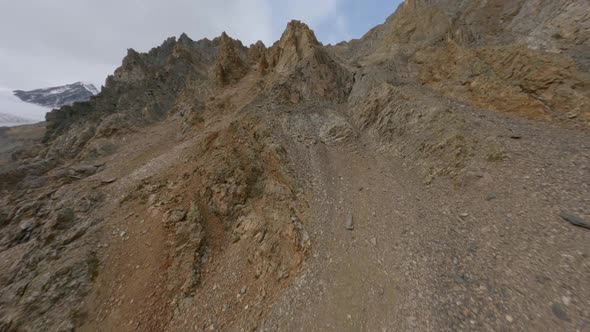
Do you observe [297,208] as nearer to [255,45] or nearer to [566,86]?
[566,86]

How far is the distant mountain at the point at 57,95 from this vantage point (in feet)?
301

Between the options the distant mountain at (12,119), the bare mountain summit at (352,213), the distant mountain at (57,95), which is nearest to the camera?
the bare mountain summit at (352,213)

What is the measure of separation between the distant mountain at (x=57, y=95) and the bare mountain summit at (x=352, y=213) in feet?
412

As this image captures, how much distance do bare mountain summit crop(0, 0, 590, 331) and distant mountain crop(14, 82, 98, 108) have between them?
125 m

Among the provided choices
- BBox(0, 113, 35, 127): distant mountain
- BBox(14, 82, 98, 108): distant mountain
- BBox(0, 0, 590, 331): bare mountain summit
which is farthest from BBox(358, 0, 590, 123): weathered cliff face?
BBox(14, 82, 98, 108): distant mountain

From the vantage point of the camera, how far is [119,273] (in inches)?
252

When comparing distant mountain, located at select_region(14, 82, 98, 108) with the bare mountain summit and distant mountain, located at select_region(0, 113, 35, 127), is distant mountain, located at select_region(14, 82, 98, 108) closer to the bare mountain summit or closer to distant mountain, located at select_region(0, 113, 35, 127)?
distant mountain, located at select_region(0, 113, 35, 127)

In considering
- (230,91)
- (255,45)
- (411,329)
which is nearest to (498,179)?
(411,329)

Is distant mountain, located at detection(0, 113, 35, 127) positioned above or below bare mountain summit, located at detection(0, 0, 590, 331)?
above

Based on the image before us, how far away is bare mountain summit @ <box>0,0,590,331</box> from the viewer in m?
4.86

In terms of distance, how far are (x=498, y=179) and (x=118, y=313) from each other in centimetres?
1341

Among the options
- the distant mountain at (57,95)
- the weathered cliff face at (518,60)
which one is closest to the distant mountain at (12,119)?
the distant mountain at (57,95)

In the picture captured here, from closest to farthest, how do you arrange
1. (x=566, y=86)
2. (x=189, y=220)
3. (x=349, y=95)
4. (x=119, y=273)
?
(x=119, y=273)
(x=189, y=220)
(x=566, y=86)
(x=349, y=95)

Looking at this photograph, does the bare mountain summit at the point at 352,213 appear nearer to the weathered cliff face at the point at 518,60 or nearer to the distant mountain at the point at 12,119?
the weathered cliff face at the point at 518,60
